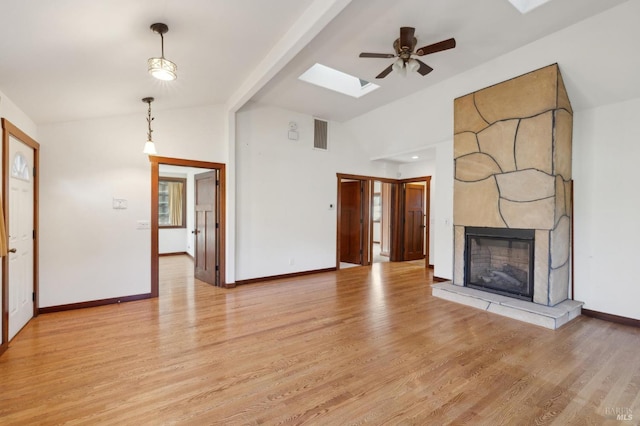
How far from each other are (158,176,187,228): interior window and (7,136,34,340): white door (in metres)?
5.33

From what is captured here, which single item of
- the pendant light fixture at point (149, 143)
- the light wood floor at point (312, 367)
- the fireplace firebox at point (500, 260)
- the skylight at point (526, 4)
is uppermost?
the skylight at point (526, 4)

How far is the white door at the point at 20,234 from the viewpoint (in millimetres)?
3035

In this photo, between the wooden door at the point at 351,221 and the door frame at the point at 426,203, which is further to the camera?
the wooden door at the point at 351,221

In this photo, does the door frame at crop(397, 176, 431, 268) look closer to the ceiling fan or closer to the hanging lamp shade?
the ceiling fan

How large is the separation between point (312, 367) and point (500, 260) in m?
3.16

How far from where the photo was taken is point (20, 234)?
10.6 feet

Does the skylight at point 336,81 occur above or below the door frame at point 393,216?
above

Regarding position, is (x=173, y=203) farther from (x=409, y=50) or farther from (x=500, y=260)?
(x=500, y=260)

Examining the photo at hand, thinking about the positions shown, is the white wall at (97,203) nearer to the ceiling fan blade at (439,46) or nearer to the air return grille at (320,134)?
the air return grille at (320,134)

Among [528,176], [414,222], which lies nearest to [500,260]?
[528,176]

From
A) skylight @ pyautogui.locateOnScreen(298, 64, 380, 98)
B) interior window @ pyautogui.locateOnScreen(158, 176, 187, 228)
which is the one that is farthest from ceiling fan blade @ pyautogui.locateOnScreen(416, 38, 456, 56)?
interior window @ pyautogui.locateOnScreen(158, 176, 187, 228)

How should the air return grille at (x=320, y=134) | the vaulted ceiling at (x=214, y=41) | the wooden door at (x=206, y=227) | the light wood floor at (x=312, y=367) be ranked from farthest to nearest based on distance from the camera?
the air return grille at (x=320, y=134)
the wooden door at (x=206, y=227)
the vaulted ceiling at (x=214, y=41)
the light wood floor at (x=312, y=367)

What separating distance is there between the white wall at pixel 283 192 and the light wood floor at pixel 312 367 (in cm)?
161

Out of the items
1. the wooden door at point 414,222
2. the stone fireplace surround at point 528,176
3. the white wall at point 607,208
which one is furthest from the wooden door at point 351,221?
the white wall at point 607,208
